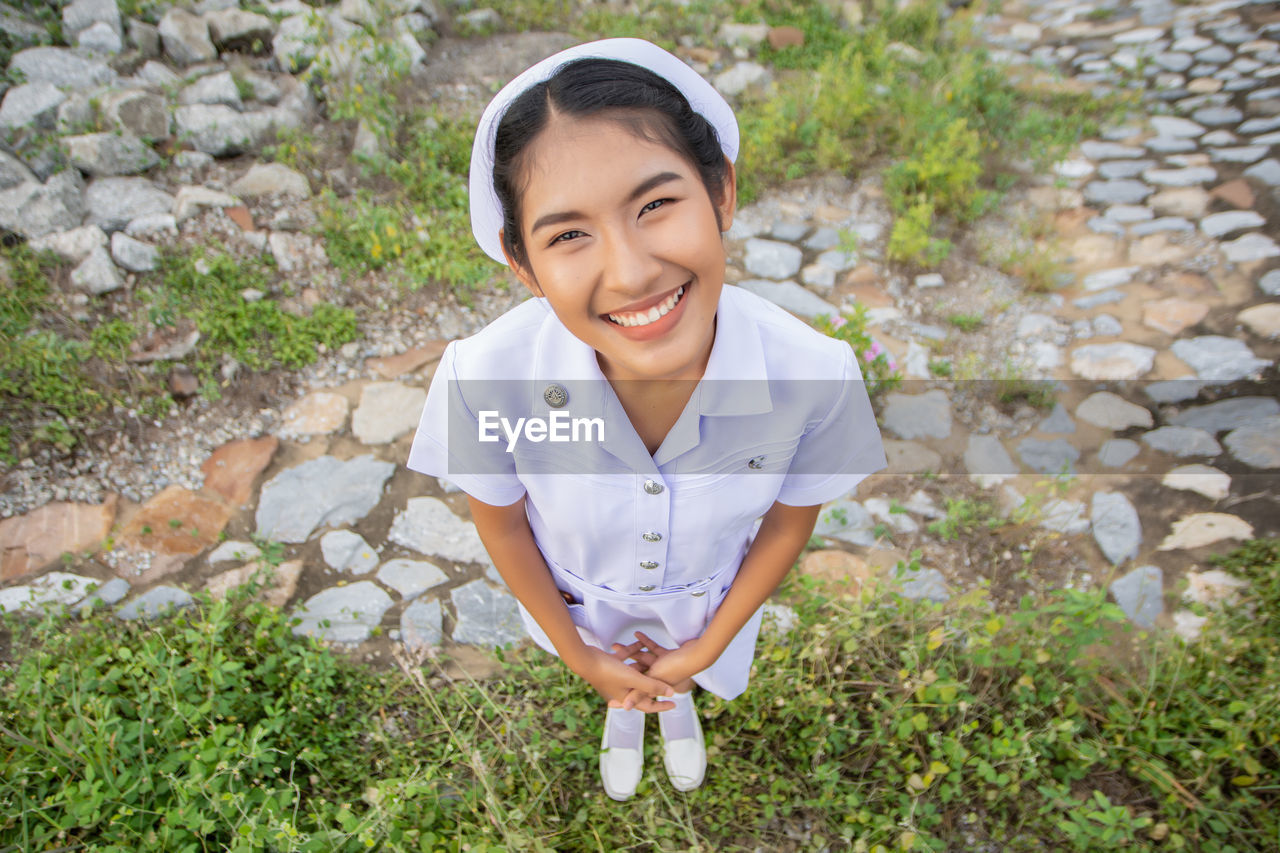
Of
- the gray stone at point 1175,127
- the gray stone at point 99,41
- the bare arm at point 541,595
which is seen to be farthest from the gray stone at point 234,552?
the gray stone at point 1175,127

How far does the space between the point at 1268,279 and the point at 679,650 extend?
3771mm

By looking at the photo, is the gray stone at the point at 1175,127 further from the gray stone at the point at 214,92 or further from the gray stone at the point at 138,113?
the gray stone at the point at 138,113

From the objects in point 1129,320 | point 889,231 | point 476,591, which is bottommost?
point 476,591

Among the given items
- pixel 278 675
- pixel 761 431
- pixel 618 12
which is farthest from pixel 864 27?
pixel 278 675

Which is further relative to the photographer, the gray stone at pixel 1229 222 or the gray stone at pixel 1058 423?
the gray stone at pixel 1229 222

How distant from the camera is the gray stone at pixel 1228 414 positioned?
10.4 feet

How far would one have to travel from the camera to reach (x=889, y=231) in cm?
430

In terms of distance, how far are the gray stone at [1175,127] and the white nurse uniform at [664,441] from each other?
476 centimetres

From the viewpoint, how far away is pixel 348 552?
2908 mm

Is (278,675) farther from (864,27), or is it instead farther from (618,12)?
(864,27)

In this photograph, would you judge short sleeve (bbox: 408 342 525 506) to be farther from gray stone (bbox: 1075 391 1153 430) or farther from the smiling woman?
gray stone (bbox: 1075 391 1153 430)

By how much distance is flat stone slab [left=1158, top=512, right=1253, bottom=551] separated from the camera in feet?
9.21

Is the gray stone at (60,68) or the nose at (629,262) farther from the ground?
the gray stone at (60,68)

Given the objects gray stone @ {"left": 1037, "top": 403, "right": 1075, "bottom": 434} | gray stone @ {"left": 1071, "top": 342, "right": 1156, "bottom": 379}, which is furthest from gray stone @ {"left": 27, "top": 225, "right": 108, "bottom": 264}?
gray stone @ {"left": 1071, "top": 342, "right": 1156, "bottom": 379}
